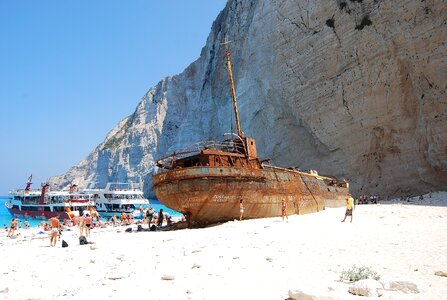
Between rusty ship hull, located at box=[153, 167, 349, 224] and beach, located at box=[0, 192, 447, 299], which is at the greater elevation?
rusty ship hull, located at box=[153, 167, 349, 224]

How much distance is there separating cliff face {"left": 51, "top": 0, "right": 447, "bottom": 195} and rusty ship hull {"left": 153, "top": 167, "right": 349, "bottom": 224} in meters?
20.5

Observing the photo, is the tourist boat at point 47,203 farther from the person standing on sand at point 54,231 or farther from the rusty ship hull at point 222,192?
the rusty ship hull at point 222,192

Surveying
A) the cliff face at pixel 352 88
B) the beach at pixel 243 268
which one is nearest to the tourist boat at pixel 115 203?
the cliff face at pixel 352 88

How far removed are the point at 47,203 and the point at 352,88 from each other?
47477 millimetres

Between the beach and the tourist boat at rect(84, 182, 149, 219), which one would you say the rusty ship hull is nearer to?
the beach

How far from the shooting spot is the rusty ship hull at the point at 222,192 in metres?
17.9

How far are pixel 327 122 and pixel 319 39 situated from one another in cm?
1042

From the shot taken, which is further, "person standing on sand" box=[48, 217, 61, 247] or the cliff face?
the cliff face

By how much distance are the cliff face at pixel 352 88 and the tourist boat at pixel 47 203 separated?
2816 cm

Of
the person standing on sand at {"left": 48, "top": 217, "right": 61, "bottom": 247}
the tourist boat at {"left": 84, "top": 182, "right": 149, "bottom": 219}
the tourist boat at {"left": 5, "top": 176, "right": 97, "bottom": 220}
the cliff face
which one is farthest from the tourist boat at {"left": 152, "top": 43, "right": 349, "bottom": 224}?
the tourist boat at {"left": 5, "top": 176, "right": 97, "bottom": 220}

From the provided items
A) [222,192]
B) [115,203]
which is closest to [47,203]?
[115,203]

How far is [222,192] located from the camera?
18.3 m

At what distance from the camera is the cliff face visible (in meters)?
34.7

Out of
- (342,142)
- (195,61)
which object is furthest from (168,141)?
(342,142)
